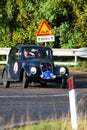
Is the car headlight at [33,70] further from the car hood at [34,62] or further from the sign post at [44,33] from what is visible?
the sign post at [44,33]

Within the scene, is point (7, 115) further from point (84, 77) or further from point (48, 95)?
point (84, 77)

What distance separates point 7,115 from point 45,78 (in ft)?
22.3

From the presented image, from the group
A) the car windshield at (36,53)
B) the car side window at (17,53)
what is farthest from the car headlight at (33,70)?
the car side window at (17,53)

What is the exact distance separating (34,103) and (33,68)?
14.0 feet

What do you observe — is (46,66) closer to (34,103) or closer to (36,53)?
(36,53)

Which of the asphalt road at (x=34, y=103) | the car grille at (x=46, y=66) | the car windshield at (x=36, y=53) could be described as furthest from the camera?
the car windshield at (x=36, y=53)

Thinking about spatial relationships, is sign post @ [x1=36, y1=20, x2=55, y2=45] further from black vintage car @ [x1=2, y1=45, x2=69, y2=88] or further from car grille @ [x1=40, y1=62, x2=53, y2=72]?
car grille @ [x1=40, y1=62, x2=53, y2=72]

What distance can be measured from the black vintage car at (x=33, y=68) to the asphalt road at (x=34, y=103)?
317 mm

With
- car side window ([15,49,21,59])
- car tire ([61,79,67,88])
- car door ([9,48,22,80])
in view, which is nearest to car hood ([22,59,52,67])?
car door ([9,48,22,80])

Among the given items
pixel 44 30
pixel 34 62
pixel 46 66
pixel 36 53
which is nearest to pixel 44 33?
pixel 44 30

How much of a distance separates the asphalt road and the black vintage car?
317 mm

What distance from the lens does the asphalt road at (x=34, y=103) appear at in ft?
42.4

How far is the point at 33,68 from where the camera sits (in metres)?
20.0

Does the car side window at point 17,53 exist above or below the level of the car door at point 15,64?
above
